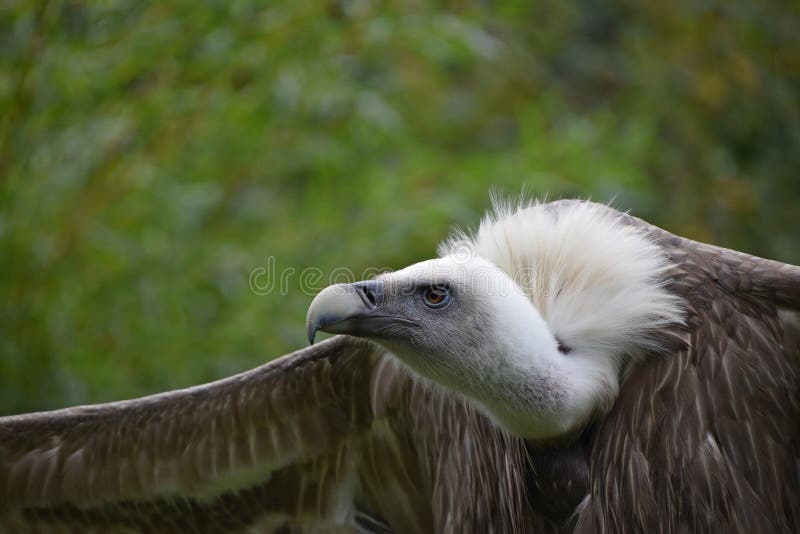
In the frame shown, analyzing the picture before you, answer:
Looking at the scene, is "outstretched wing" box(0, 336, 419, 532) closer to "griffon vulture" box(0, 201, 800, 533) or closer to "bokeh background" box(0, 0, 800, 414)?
"griffon vulture" box(0, 201, 800, 533)

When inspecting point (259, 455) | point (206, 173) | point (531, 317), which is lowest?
point (259, 455)

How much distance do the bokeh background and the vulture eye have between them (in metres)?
2.20

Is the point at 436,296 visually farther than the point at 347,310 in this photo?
Yes

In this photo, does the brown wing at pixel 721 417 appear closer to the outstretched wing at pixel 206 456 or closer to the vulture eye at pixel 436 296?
the vulture eye at pixel 436 296

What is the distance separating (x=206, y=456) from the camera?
13.2ft

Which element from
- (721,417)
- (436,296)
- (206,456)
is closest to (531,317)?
(436,296)

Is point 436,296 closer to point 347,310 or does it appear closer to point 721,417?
point 347,310

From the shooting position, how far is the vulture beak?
2.97 m

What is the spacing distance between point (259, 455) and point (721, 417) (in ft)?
5.44

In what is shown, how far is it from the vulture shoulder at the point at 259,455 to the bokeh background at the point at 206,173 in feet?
5.95

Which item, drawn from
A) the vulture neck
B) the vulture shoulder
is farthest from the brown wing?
the vulture shoulder

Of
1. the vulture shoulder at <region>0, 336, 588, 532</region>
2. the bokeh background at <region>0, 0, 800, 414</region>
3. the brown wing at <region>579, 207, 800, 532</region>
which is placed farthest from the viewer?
the bokeh background at <region>0, 0, 800, 414</region>

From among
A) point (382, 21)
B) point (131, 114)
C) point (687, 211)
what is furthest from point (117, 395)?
point (687, 211)

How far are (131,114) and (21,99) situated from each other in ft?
2.31
